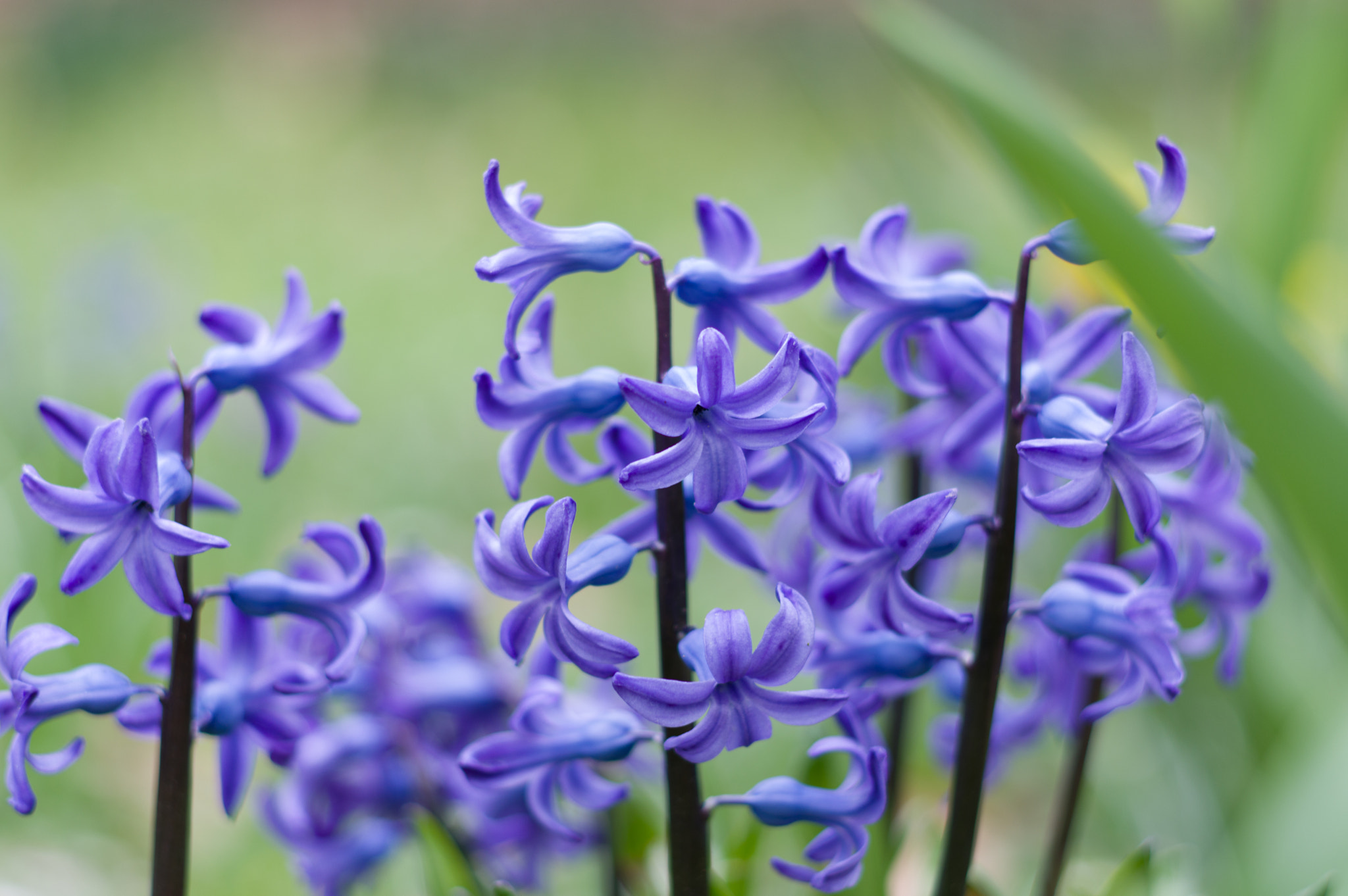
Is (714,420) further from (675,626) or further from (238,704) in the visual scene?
(238,704)

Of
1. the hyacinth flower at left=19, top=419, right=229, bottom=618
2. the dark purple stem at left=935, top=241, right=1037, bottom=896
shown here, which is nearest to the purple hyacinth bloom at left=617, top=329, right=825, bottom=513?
the dark purple stem at left=935, top=241, right=1037, bottom=896

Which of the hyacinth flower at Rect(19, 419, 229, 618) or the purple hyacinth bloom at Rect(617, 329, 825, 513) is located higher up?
the purple hyacinth bloom at Rect(617, 329, 825, 513)

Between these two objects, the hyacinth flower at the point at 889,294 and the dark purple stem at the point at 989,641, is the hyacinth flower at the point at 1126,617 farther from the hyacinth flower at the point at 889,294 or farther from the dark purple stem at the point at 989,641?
the hyacinth flower at the point at 889,294

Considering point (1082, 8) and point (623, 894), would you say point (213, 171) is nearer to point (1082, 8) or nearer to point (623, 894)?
point (623, 894)

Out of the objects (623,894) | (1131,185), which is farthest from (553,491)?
(623,894)

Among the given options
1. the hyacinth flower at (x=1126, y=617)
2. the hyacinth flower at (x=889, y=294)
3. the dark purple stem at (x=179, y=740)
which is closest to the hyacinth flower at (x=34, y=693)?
the dark purple stem at (x=179, y=740)

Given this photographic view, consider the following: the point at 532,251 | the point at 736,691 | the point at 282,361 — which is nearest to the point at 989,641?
the point at 736,691

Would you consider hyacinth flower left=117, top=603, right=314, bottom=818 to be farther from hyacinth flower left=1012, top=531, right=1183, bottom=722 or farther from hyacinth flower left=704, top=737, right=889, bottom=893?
hyacinth flower left=1012, top=531, right=1183, bottom=722
